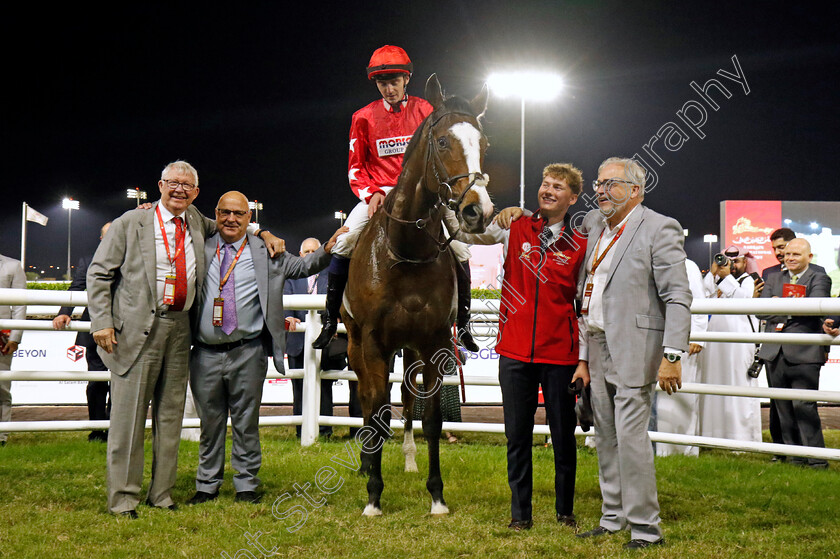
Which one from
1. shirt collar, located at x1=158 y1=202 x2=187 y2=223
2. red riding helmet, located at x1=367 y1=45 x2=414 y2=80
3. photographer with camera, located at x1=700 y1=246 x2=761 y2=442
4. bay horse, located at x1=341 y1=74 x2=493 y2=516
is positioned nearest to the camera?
bay horse, located at x1=341 y1=74 x2=493 y2=516

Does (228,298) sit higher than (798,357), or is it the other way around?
(228,298)

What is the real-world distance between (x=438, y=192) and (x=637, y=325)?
1.31 metres

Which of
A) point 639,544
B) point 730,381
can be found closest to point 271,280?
point 639,544

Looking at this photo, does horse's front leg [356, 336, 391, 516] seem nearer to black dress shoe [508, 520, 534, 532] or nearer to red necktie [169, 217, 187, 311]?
black dress shoe [508, 520, 534, 532]

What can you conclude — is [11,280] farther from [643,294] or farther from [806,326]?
[806,326]

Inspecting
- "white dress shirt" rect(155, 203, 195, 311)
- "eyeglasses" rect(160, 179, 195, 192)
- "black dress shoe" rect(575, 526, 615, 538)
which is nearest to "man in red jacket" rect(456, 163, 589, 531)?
"black dress shoe" rect(575, 526, 615, 538)

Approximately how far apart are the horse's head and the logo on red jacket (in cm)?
79

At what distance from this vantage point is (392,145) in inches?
190

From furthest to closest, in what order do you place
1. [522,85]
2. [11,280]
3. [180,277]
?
[522,85], [11,280], [180,277]

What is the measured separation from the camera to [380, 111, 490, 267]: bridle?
3561 millimetres

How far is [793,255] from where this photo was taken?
6156 millimetres

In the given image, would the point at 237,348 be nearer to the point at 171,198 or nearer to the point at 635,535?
the point at 171,198

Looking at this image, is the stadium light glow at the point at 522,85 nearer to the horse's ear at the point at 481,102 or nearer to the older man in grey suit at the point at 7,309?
the older man in grey suit at the point at 7,309

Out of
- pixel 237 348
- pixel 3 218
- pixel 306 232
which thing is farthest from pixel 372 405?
pixel 3 218
